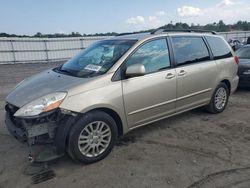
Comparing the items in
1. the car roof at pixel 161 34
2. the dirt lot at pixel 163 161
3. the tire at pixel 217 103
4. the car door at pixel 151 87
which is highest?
the car roof at pixel 161 34

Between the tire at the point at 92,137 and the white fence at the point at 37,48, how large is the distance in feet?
56.0

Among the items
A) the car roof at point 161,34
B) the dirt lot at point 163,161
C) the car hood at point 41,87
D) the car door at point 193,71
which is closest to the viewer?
the dirt lot at point 163,161

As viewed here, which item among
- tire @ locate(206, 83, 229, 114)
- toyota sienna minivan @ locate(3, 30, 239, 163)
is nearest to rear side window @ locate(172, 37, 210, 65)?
toyota sienna minivan @ locate(3, 30, 239, 163)

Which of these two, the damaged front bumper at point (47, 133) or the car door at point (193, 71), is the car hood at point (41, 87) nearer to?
the damaged front bumper at point (47, 133)

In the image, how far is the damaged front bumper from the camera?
302 centimetres

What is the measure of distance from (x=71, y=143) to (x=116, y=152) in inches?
32.7

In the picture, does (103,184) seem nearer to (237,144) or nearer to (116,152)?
(116,152)

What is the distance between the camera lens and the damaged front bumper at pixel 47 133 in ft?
9.91

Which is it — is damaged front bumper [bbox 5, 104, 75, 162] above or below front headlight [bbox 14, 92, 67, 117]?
below

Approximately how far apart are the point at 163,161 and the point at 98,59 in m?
1.86

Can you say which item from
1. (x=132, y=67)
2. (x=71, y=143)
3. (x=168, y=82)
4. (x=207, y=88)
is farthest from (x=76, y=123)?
(x=207, y=88)

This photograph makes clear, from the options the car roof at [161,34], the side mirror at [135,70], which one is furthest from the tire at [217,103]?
the side mirror at [135,70]

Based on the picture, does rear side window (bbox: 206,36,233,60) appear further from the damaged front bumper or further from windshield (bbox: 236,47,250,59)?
the damaged front bumper

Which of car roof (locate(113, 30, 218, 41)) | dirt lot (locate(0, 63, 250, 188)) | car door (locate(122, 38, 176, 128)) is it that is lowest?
dirt lot (locate(0, 63, 250, 188))
